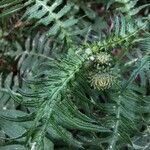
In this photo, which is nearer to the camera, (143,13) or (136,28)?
(136,28)

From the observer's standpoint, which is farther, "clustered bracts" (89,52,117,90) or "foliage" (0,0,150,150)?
"clustered bracts" (89,52,117,90)

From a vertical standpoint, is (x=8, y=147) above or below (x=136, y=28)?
below

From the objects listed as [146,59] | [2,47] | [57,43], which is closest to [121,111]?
[146,59]

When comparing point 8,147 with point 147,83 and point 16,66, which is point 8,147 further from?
point 147,83

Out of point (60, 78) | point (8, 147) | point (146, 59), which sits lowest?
point (8, 147)

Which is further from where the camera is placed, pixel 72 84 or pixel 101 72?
pixel 101 72

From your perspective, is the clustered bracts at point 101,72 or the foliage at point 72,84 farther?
the clustered bracts at point 101,72
